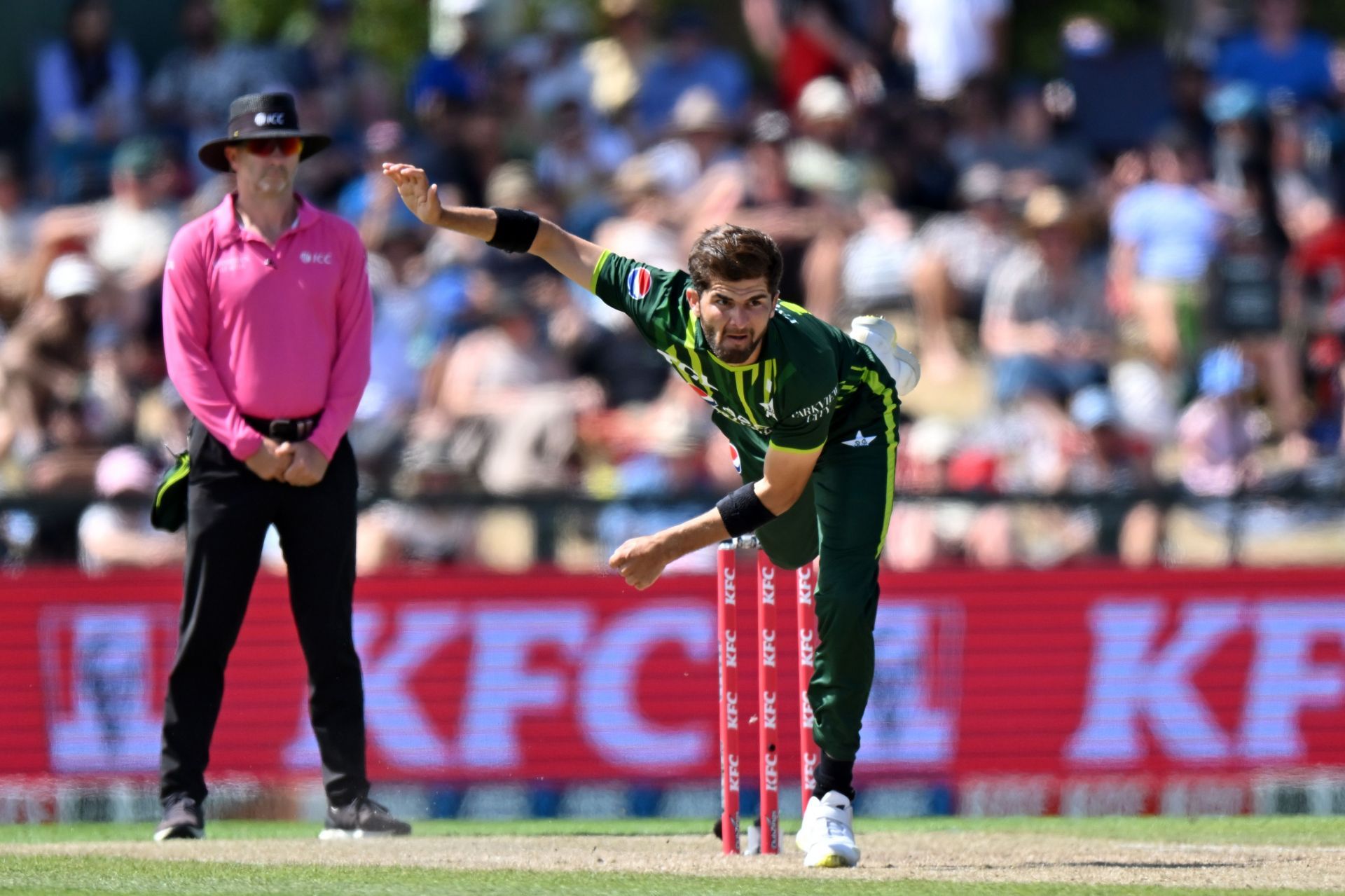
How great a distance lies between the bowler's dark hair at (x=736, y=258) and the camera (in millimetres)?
6008

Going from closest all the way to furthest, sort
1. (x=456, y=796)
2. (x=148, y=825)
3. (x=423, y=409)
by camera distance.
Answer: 1. (x=148, y=825)
2. (x=456, y=796)
3. (x=423, y=409)

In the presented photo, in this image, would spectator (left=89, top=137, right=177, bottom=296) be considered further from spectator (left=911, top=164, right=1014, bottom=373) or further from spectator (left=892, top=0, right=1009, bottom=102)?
spectator (left=892, top=0, right=1009, bottom=102)

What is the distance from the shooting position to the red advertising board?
9.64 m

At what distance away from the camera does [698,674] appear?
9758mm

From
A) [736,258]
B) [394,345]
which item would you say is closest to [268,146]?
[736,258]

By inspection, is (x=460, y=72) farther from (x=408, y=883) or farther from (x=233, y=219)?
(x=408, y=883)

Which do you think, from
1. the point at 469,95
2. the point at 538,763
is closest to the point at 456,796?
the point at 538,763

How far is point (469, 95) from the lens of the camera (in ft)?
48.6

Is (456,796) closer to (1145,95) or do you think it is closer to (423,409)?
(423,409)

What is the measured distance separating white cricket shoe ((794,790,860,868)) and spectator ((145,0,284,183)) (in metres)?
9.52

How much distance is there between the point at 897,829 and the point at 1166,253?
21.6 ft

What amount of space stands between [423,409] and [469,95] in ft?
11.4

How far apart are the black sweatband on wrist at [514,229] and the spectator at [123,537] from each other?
3631 mm

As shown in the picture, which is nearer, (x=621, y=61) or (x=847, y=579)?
(x=847, y=579)
